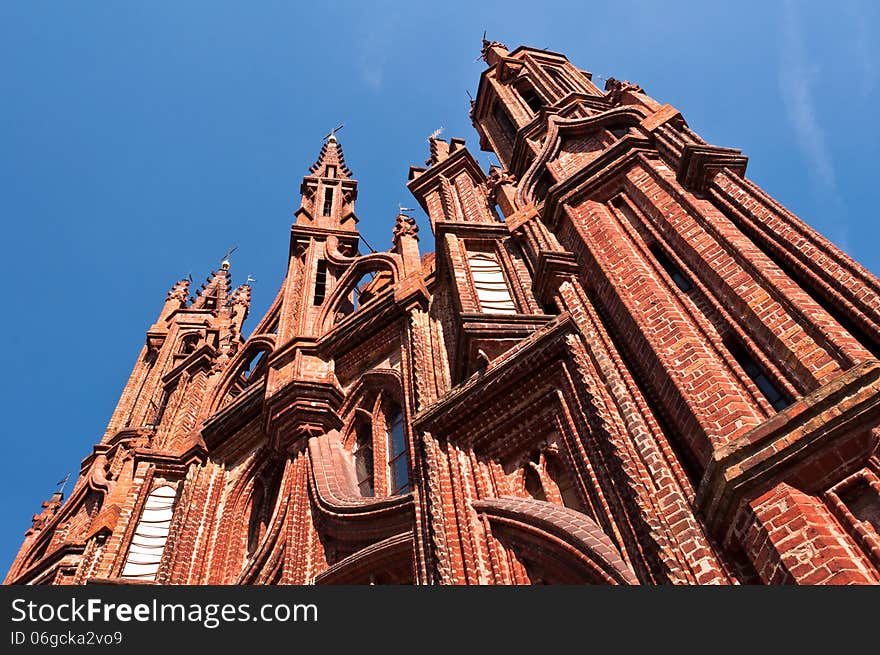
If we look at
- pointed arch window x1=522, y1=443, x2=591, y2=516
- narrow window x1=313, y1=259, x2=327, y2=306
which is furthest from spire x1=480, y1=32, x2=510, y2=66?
pointed arch window x1=522, y1=443, x2=591, y2=516

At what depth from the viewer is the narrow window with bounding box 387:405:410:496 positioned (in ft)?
41.9

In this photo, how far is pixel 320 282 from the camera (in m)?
19.2

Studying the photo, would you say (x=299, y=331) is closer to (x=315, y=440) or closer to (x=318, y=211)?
(x=315, y=440)

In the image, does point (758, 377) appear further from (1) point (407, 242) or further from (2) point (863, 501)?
(1) point (407, 242)

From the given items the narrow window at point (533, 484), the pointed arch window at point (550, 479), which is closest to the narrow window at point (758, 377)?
the pointed arch window at point (550, 479)

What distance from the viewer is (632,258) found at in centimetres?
1029

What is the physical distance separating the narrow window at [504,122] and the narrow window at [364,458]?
11.6 metres

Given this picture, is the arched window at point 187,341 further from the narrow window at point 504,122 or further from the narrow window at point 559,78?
the narrow window at point 559,78

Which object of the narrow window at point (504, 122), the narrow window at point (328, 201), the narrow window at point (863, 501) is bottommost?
the narrow window at point (863, 501)

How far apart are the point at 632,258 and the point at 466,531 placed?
4.12m

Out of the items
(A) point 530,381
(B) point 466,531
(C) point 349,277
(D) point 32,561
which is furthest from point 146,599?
(D) point 32,561

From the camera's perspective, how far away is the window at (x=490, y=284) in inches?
505

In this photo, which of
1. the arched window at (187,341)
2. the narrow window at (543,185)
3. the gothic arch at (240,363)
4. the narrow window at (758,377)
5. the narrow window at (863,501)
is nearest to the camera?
the narrow window at (863,501)

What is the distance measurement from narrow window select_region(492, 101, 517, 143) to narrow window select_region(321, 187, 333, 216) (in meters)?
5.59
